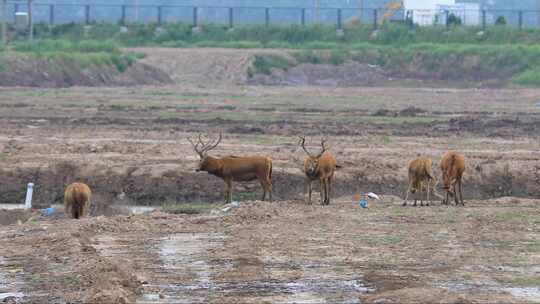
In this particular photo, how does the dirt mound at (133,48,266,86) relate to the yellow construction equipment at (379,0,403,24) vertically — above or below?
below

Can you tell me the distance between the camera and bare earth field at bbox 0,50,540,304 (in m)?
16.2

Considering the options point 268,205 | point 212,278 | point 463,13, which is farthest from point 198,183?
point 463,13

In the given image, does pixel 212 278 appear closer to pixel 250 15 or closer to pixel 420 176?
pixel 420 176

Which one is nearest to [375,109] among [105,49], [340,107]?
[340,107]

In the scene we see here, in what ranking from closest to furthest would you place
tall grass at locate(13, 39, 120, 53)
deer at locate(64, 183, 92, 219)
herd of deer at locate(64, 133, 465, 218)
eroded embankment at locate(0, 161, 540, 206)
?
deer at locate(64, 183, 92, 219)
herd of deer at locate(64, 133, 465, 218)
eroded embankment at locate(0, 161, 540, 206)
tall grass at locate(13, 39, 120, 53)

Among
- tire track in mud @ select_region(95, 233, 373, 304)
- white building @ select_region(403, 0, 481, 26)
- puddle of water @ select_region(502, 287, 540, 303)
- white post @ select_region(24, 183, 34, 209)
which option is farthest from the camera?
white building @ select_region(403, 0, 481, 26)

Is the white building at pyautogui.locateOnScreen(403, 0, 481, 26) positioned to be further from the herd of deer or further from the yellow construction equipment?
Answer: the herd of deer

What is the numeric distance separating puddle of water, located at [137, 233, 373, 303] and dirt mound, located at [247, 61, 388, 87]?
48.6 m

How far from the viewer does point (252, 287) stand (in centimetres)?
1599

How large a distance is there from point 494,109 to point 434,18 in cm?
4468

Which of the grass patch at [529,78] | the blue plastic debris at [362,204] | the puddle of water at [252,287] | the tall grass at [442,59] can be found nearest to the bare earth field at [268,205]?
the puddle of water at [252,287]

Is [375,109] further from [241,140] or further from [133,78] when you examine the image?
[133,78]

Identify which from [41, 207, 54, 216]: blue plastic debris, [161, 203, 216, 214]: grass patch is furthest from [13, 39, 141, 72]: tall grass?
[161, 203, 216, 214]: grass patch

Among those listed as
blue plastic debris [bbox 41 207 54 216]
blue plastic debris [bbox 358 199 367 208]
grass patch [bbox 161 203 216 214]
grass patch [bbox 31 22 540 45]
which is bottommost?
blue plastic debris [bbox 41 207 54 216]
